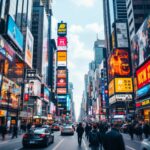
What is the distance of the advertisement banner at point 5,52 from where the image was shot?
52450mm

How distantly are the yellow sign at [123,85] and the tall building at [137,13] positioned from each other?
19.1m

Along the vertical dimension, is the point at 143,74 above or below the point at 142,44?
below

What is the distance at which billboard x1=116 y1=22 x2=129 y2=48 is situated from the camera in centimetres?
10156

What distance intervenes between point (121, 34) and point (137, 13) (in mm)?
14308

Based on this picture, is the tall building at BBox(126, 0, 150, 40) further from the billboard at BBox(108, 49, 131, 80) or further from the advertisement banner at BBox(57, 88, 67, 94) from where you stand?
the advertisement banner at BBox(57, 88, 67, 94)

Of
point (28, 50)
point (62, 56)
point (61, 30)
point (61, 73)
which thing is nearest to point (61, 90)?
point (61, 73)

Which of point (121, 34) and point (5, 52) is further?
point (121, 34)

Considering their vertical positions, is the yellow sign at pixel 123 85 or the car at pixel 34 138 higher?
the yellow sign at pixel 123 85

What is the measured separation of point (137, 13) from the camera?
90.9 m

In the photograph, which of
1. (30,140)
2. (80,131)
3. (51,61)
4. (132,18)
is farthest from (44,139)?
(51,61)

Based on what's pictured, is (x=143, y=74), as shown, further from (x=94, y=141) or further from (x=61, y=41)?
(x=61, y=41)

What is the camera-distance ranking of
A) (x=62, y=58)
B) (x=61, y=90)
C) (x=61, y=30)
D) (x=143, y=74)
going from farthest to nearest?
(x=61, y=90) < (x=62, y=58) < (x=61, y=30) < (x=143, y=74)

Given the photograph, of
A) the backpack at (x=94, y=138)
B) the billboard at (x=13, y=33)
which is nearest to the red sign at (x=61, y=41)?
the billboard at (x=13, y=33)

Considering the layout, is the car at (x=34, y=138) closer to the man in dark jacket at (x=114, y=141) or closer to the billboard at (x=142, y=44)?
the man in dark jacket at (x=114, y=141)
